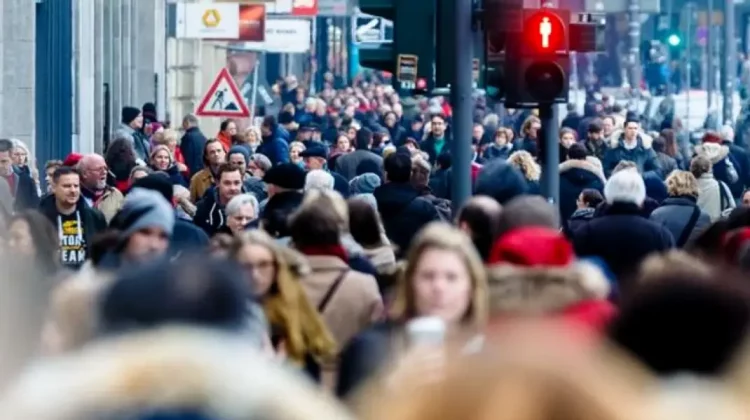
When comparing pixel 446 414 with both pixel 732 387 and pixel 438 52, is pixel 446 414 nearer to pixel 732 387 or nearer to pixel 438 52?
pixel 732 387

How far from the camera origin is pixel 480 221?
33.0 feet

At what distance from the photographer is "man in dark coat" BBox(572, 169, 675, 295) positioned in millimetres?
11609

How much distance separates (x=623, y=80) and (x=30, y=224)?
62.5 metres

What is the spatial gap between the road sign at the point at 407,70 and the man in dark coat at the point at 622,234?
3793mm

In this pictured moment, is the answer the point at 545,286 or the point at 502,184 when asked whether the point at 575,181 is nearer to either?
the point at 502,184

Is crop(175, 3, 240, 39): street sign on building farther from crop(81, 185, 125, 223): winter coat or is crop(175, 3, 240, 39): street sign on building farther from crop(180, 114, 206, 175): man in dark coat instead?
crop(81, 185, 125, 223): winter coat

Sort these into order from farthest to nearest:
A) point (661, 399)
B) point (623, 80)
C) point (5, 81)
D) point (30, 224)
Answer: point (623, 80) → point (5, 81) → point (30, 224) → point (661, 399)

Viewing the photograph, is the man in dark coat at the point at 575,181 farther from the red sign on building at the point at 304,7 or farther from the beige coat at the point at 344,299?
the red sign on building at the point at 304,7

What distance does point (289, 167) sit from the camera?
1344 cm

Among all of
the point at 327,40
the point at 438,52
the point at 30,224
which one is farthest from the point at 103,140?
the point at 327,40

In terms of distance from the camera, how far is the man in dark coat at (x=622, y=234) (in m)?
11.6

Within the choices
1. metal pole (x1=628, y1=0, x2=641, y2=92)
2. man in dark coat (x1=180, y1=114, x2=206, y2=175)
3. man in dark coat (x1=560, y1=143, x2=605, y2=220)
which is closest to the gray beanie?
man in dark coat (x1=560, y1=143, x2=605, y2=220)

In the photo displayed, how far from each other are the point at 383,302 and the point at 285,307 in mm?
1451

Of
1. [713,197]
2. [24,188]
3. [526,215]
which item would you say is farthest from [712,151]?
[526,215]
